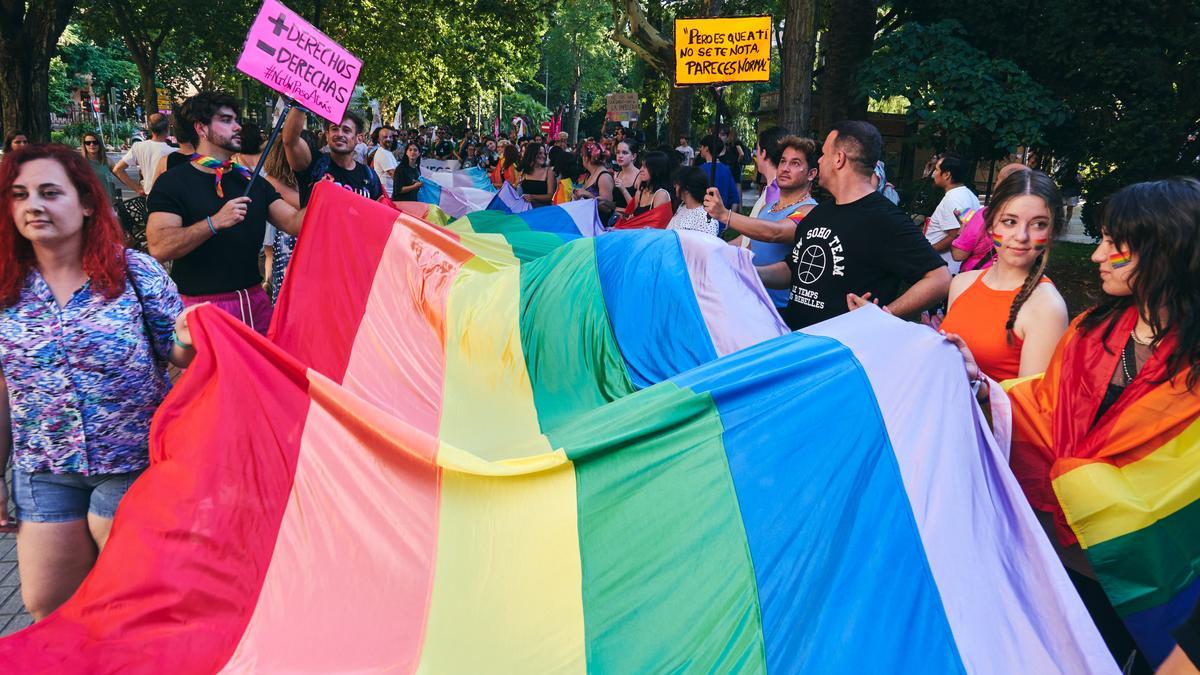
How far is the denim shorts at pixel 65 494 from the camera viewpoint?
9.97ft

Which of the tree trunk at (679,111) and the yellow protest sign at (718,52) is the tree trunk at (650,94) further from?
the yellow protest sign at (718,52)

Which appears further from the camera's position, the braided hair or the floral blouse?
the braided hair

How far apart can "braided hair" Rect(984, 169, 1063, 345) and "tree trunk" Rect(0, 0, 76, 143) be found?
17.1 m

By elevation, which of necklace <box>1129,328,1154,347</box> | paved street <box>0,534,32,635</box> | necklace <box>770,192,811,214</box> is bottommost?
paved street <box>0,534,32,635</box>

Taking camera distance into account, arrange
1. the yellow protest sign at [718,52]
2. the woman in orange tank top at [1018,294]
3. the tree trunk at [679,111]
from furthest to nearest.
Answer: the tree trunk at [679,111]
the yellow protest sign at [718,52]
the woman in orange tank top at [1018,294]

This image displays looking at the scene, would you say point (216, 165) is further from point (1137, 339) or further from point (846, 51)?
point (846, 51)

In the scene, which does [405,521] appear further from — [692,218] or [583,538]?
[692,218]

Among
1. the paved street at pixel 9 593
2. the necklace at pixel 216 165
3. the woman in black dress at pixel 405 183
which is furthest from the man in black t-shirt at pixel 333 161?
the woman in black dress at pixel 405 183

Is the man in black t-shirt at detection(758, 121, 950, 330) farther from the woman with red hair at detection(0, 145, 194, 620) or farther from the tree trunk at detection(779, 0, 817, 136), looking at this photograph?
the tree trunk at detection(779, 0, 817, 136)

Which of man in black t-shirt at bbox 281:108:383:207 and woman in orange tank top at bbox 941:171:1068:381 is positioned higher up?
man in black t-shirt at bbox 281:108:383:207

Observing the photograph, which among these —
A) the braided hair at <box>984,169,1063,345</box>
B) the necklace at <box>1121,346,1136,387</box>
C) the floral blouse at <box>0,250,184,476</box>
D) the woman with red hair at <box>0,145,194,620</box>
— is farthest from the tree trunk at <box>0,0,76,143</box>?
the necklace at <box>1121,346,1136,387</box>

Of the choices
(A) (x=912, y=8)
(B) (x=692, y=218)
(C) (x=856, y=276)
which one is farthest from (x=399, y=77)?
(C) (x=856, y=276)

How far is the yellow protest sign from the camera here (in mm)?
9383

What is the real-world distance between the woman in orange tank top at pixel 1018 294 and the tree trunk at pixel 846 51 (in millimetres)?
9447
